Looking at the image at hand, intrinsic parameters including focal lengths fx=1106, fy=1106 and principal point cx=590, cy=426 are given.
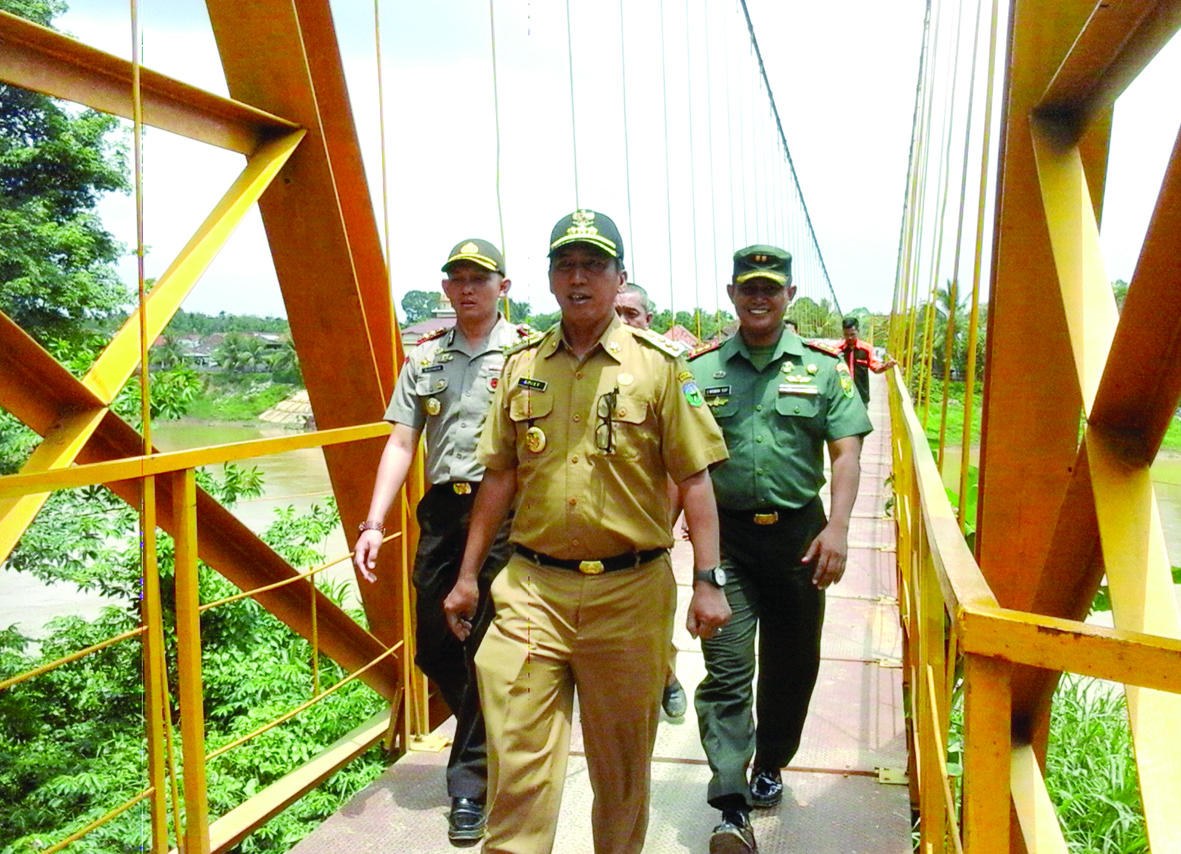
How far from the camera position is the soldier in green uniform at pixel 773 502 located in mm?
2574

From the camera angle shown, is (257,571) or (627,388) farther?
(257,571)

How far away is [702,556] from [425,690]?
136 centimetres

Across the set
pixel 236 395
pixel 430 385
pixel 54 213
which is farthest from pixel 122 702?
pixel 236 395

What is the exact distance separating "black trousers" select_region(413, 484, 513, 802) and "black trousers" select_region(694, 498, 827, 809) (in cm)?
54

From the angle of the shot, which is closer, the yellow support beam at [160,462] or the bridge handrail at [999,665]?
the bridge handrail at [999,665]

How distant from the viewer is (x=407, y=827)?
263cm

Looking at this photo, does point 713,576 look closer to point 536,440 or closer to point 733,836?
point 536,440

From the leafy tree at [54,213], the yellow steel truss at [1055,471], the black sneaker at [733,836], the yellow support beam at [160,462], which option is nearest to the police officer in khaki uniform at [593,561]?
the black sneaker at [733,836]

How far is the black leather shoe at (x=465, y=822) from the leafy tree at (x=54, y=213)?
5619 mm

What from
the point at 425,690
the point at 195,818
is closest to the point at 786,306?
the point at 425,690

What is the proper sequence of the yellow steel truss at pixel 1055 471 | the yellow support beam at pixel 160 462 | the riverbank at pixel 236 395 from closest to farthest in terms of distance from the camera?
the yellow steel truss at pixel 1055 471, the yellow support beam at pixel 160 462, the riverbank at pixel 236 395

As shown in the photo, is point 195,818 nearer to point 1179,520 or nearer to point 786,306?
point 786,306

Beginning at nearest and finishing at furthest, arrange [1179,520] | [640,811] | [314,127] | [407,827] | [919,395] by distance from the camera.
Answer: [640,811], [407,827], [314,127], [919,395], [1179,520]

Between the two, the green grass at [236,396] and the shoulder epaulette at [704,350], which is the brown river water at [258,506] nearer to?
the green grass at [236,396]
